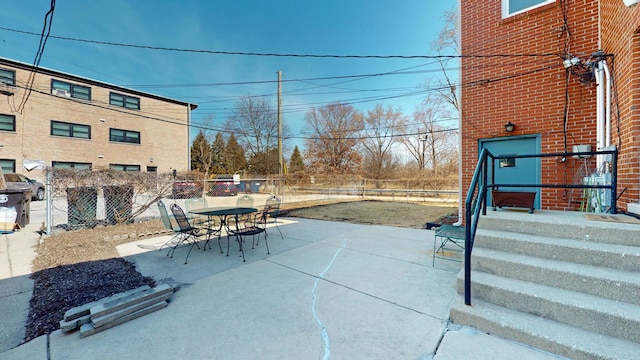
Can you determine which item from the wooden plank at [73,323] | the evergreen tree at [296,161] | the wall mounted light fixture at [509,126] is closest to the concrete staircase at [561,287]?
the wall mounted light fixture at [509,126]

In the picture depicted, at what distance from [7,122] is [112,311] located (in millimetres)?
21016

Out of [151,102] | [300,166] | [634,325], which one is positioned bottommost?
[634,325]

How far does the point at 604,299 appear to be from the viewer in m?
2.03

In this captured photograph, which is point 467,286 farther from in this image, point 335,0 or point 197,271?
point 335,0

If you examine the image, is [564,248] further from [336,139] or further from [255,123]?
[255,123]

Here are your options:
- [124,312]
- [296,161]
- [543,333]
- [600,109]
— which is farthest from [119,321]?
[296,161]

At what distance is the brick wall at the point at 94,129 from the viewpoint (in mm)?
15344

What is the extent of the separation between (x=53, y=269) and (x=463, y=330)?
5366 millimetres

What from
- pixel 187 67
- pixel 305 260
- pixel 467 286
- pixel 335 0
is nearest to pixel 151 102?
pixel 187 67

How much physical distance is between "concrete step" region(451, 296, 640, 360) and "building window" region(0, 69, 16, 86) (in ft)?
78.6

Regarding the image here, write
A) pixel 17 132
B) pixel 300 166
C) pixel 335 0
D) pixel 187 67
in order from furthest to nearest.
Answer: pixel 300 166 → pixel 187 67 → pixel 17 132 → pixel 335 0

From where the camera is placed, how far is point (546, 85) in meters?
5.01

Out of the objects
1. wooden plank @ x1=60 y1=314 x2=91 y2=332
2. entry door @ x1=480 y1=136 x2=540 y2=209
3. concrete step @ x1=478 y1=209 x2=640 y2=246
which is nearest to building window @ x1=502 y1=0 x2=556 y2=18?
entry door @ x1=480 y1=136 x2=540 y2=209

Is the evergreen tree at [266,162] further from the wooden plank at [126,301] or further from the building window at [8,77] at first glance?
the wooden plank at [126,301]
